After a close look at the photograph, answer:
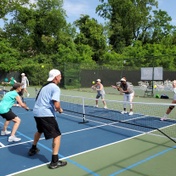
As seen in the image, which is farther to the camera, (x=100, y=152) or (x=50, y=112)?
(x=100, y=152)

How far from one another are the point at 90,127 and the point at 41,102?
151 inches

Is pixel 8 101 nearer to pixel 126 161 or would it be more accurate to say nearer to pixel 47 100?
pixel 47 100

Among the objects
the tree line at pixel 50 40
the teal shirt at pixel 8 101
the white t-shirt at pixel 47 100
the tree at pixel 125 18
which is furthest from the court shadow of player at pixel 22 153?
the tree at pixel 125 18

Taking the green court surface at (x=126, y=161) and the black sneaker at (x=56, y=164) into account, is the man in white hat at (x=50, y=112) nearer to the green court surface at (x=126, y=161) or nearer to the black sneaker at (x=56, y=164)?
the black sneaker at (x=56, y=164)

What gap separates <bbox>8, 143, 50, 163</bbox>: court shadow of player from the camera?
17.9 feet

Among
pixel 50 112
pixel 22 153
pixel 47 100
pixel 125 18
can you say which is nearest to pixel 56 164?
pixel 50 112

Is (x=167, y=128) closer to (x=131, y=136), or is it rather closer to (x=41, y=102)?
(x=131, y=136)

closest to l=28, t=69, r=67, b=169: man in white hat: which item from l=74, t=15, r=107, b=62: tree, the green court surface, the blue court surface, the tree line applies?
the green court surface

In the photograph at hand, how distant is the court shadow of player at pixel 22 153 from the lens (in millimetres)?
5465

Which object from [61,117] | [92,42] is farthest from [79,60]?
[61,117]

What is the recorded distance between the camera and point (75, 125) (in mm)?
8766

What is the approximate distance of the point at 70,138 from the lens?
7070 mm

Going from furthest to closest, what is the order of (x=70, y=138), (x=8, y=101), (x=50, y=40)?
(x=50, y=40), (x=70, y=138), (x=8, y=101)

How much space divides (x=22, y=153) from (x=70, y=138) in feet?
5.31
